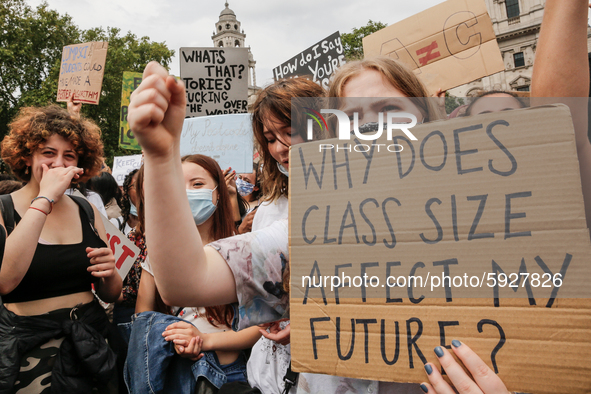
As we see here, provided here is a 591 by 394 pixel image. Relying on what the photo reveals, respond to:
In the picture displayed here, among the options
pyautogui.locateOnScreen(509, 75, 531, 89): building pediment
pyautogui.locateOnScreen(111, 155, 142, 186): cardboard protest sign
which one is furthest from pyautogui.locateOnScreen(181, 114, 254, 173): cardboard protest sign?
pyautogui.locateOnScreen(509, 75, 531, 89): building pediment

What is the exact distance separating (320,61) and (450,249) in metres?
4.14

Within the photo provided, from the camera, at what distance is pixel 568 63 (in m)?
1.03

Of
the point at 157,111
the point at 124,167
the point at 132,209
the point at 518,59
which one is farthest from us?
the point at 518,59

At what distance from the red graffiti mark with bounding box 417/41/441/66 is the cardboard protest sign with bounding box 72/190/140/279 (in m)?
3.09

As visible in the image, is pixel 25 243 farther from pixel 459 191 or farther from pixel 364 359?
pixel 459 191

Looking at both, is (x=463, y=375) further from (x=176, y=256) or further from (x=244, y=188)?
(x=244, y=188)

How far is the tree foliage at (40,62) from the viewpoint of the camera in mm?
19406

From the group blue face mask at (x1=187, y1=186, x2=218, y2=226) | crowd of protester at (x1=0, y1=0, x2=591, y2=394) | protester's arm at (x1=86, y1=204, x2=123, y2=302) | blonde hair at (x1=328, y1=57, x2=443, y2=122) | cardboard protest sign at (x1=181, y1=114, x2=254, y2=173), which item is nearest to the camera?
crowd of protester at (x1=0, y1=0, x2=591, y2=394)

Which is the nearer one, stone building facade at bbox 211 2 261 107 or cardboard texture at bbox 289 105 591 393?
cardboard texture at bbox 289 105 591 393

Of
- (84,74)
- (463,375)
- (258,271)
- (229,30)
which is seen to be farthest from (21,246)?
(229,30)

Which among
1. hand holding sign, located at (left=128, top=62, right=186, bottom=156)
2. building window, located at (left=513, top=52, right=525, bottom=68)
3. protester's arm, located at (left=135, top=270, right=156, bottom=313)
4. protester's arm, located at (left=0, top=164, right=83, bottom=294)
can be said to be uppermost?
building window, located at (left=513, top=52, right=525, bottom=68)

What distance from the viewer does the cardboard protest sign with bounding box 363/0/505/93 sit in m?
3.48

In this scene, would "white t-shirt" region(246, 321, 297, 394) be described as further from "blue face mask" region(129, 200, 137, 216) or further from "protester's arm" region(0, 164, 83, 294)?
"blue face mask" region(129, 200, 137, 216)

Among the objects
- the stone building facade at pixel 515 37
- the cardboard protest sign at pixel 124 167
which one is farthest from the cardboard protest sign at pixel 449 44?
the stone building facade at pixel 515 37
